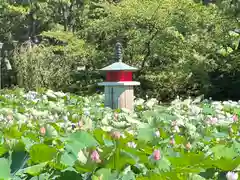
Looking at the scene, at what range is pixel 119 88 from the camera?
552 centimetres

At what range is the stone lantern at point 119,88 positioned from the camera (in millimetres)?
5363

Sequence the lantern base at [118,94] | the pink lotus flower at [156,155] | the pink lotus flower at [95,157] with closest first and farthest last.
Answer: the pink lotus flower at [95,157]
the pink lotus flower at [156,155]
the lantern base at [118,94]

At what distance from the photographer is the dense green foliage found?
45.6 feet

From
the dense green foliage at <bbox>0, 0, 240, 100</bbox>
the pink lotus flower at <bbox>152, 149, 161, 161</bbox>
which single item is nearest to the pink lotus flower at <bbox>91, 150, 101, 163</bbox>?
the pink lotus flower at <bbox>152, 149, 161, 161</bbox>

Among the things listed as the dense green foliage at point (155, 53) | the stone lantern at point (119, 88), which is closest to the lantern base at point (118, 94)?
the stone lantern at point (119, 88)

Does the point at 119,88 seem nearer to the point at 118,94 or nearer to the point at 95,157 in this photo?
the point at 118,94

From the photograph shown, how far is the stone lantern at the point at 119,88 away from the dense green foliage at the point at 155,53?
7172mm

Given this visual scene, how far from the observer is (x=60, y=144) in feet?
5.70

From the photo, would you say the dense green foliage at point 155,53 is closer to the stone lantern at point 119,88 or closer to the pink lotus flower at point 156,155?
the stone lantern at point 119,88

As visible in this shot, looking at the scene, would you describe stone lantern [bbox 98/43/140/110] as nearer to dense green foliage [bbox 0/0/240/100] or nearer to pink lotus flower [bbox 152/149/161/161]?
pink lotus flower [bbox 152/149/161/161]

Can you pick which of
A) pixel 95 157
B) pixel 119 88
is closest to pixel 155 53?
pixel 119 88

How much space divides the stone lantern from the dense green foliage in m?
7.17

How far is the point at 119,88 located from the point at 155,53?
30.0 ft

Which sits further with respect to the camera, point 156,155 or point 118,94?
point 118,94
